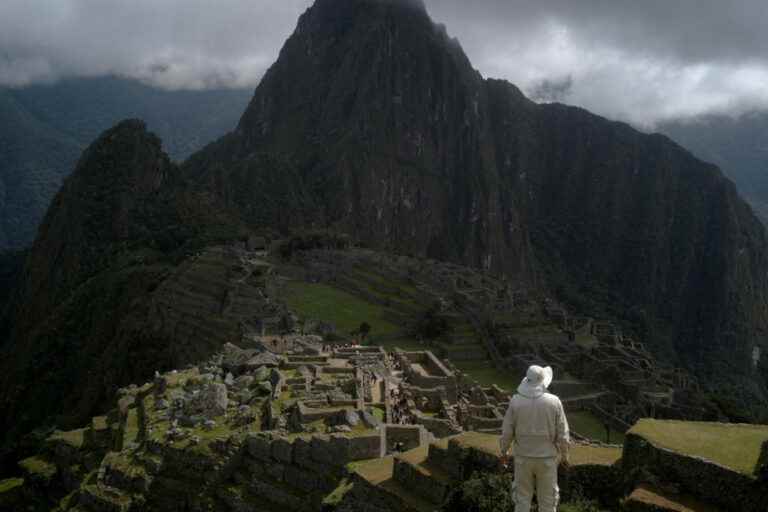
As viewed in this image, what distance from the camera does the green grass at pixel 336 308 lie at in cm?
5396

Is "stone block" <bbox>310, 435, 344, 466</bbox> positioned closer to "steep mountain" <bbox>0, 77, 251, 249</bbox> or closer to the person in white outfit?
the person in white outfit

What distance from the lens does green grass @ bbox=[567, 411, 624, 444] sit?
113 ft

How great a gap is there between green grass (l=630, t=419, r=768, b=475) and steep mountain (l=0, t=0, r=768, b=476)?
113ft

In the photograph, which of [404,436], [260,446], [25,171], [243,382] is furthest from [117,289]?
[25,171]

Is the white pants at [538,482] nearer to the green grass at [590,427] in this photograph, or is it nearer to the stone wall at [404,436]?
the stone wall at [404,436]

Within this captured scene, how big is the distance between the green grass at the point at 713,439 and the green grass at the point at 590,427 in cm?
2189

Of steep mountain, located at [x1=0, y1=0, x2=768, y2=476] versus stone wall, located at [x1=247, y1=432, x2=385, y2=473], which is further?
steep mountain, located at [x1=0, y1=0, x2=768, y2=476]

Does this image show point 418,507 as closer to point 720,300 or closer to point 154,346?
point 154,346

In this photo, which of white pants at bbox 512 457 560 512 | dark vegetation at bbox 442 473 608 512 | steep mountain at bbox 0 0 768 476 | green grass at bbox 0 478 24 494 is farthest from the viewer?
steep mountain at bbox 0 0 768 476

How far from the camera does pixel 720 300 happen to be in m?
182

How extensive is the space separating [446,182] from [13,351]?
422ft

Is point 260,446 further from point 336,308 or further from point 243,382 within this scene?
point 336,308

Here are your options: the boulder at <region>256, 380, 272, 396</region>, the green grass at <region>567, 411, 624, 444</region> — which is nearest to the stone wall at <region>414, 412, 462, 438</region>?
the boulder at <region>256, 380, 272, 396</region>

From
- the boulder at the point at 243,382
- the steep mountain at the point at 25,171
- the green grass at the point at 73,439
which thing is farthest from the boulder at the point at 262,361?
the steep mountain at the point at 25,171
